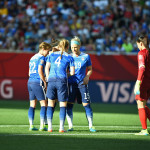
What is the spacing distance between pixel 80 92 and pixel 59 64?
1036 millimetres

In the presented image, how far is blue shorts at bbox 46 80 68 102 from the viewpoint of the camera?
10.5m

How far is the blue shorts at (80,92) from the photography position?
11.1m

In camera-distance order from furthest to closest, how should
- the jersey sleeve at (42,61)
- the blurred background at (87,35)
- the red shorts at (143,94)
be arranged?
the blurred background at (87,35) → the jersey sleeve at (42,61) → the red shorts at (143,94)

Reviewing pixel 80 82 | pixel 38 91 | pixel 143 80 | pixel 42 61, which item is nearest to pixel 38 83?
pixel 38 91

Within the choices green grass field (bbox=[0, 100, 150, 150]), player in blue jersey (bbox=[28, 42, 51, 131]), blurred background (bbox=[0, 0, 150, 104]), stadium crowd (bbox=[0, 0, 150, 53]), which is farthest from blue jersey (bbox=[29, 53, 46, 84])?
stadium crowd (bbox=[0, 0, 150, 53])

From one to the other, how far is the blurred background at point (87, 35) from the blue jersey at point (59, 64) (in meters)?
10.5

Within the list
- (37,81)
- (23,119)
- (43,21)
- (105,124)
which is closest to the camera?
(37,81)

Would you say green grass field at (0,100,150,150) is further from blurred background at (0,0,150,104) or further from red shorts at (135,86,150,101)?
blurred background at (0,0,150,104)

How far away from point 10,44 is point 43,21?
2.69m

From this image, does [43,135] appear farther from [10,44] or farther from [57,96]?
[10,44]

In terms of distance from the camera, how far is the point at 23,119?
46.2 ft

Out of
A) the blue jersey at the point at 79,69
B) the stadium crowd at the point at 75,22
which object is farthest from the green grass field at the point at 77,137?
the stadium crowd at the point at 75,22

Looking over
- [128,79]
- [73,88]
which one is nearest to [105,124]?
[73,88]

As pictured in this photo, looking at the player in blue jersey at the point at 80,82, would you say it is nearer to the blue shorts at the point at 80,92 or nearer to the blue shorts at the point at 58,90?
the blue shorts at the point at 80,92
